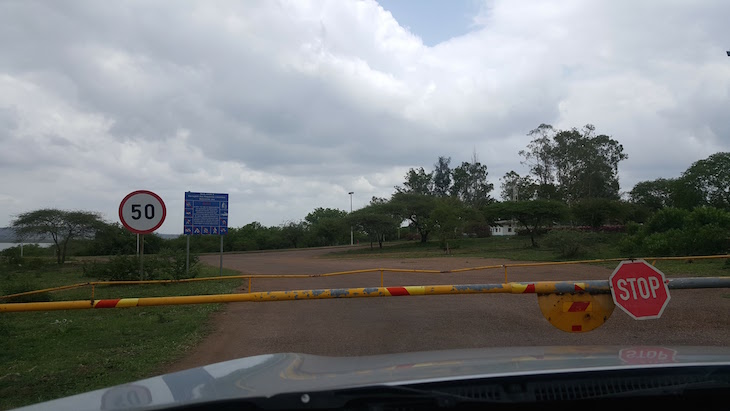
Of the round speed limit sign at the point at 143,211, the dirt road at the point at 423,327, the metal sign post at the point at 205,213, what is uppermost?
the metal sign post at the point at 205,213

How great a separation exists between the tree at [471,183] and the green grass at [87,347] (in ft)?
243

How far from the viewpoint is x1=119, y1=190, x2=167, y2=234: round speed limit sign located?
959 cm

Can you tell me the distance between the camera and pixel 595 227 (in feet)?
166

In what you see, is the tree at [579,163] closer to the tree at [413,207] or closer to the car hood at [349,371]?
the tree at [413,207]

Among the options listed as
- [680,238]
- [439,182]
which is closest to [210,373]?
[680,238]

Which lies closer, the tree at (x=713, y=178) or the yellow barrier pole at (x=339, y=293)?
the yellow barrier pole at (x=339, y=293)

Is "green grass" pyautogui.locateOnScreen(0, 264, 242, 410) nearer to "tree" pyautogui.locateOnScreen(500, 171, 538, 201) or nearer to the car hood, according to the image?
the car hood

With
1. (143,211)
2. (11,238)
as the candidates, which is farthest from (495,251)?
(11,238)

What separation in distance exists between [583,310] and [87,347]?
6.67 m

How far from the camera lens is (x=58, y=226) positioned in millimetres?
33500

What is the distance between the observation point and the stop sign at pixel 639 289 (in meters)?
5.01

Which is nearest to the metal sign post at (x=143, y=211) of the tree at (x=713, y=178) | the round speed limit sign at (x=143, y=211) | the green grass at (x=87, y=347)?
the round speed limit sign at (x=143, y=211)

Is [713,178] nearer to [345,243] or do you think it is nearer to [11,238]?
[345,243]

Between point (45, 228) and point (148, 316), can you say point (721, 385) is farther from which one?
point (45, 228)
